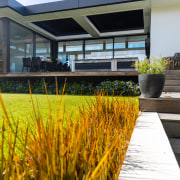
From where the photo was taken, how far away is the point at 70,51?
13430 millimetres

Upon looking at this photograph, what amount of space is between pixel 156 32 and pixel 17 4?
692 cm

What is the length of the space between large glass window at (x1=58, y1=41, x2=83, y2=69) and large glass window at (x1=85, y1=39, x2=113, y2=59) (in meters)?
0.56

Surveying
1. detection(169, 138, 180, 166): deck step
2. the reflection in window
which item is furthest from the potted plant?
the reflection in window

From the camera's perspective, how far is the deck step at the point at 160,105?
240 centimetres

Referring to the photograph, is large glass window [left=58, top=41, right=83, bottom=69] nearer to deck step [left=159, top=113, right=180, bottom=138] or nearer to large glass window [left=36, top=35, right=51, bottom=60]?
large glass window [left=36, top=35, right=51, bottom=60]

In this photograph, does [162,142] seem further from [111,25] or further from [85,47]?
[85,47]

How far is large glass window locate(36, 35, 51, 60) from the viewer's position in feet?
39.5

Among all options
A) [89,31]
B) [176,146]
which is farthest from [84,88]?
[89,31]

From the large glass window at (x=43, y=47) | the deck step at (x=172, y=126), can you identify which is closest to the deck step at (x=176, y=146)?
the deck step at (x=172, y=126)

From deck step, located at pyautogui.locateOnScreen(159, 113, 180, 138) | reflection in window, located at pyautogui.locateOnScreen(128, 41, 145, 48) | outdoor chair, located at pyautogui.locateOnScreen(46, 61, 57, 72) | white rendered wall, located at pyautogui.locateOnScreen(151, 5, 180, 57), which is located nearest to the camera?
deck step, located at pyautogui.locateOnScreen(159, 113, 180, 138)

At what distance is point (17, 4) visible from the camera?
851 cm

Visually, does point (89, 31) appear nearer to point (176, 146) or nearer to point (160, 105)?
point (160, 105)

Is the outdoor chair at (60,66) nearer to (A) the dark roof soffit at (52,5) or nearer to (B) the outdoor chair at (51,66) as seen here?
(B) the outdoor chair at (51,66)

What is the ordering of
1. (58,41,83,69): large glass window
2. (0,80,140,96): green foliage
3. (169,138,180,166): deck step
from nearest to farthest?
(169,138,180,166): deck step, (0,80,140,96): green foliage, (58,41,83,69): large glass window
